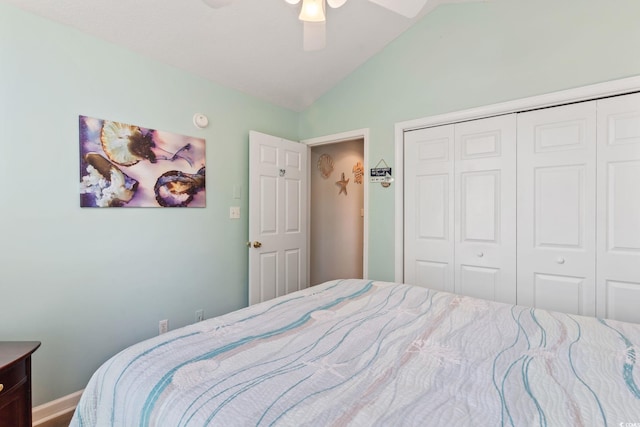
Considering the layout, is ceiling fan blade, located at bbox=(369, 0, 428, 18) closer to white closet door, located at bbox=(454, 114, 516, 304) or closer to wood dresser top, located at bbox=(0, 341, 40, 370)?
white closet door, located at bbox=(454, 114, 516, 304)

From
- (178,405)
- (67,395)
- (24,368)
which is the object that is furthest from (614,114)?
(67,395)

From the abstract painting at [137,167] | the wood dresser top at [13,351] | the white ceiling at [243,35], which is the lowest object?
the wood dresser top at [13,351]

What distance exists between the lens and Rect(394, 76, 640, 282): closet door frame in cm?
188

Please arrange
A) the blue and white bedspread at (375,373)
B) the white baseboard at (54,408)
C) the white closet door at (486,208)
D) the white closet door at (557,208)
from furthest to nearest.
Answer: the white closet door at (486,208) → the white closet door at (557,208) → the white baseboard at (54,408) → the blue and white bedspread at (375,373)

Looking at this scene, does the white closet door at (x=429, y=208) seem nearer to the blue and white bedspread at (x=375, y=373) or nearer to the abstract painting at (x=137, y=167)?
the blue and white bedspread at (x=375, y=373)

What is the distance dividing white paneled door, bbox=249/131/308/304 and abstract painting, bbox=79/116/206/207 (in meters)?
0.50

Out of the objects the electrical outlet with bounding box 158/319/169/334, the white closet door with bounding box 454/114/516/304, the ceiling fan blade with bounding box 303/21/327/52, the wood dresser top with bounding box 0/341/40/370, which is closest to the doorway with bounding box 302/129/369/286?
the white closet door with bounding box 454/114/516/304

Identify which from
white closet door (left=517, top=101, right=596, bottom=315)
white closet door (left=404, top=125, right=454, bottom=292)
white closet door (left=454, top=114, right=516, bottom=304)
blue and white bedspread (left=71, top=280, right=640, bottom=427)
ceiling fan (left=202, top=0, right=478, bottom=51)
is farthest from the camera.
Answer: white closet door (left=404, top=125, right=454, bottom=292)

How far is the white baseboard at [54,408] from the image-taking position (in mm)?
1772

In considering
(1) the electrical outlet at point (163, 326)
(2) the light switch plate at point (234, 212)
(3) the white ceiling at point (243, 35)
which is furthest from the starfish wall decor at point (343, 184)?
(1) the electrical outlet at point (163, 326)

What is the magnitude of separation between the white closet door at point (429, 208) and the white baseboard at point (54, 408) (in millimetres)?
2472

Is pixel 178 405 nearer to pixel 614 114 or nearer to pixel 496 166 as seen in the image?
pixel 496 166

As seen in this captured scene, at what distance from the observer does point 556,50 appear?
205 cm

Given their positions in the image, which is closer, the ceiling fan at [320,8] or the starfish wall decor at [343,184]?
the ceiling fan at [320,8]
